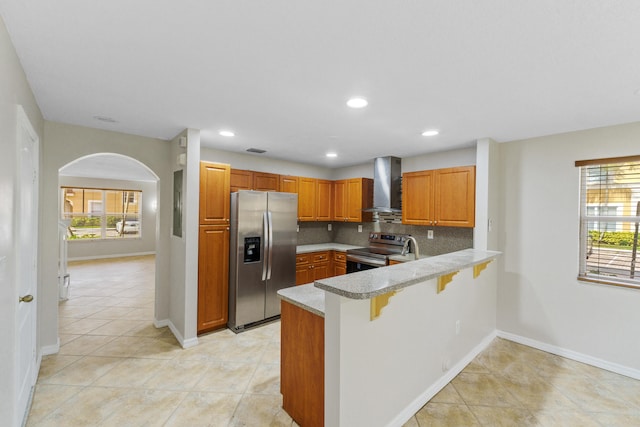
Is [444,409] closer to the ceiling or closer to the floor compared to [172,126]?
closer to the floor

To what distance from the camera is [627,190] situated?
113 inches

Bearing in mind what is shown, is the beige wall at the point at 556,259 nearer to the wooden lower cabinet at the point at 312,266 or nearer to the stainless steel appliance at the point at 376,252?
the stainless steel appliance at the point at 376,252

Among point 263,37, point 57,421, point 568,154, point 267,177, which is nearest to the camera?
point 263,37

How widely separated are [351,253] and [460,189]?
192 centimetres

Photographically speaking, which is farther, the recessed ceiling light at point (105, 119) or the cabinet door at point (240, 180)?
the cabinet door at point (240, 180)

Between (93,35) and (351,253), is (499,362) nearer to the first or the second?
(351,253)

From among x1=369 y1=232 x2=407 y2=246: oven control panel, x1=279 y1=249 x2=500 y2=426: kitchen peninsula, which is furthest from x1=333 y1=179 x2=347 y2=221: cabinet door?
x1=279 y1=249 x2=500 y2=426: kitchen peninsula

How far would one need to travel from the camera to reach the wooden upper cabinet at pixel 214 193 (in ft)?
11.7

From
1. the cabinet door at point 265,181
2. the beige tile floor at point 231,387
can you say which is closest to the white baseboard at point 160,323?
the beige tile floor at point 231,387

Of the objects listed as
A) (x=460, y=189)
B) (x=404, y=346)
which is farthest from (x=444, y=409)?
(x=460, y=189)

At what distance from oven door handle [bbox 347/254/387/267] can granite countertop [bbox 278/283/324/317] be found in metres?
2.09

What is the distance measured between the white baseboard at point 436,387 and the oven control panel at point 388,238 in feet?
5.85

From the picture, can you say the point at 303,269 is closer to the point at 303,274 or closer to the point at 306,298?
the point at 303,274

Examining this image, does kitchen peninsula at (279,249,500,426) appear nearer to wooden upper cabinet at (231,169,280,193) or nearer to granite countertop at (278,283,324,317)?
granite countertop at (278,283,324,317)
